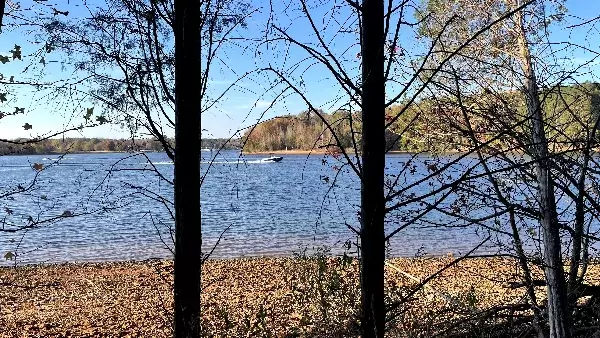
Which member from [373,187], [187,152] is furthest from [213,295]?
[373,187]

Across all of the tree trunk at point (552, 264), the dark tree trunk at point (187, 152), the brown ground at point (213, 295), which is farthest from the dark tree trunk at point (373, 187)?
the brown ground at point (213, 295)

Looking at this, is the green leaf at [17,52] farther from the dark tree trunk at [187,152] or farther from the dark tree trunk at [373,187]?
the dark tree trunk at [373,187]

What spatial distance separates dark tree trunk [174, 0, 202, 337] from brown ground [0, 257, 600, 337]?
122 centimetres

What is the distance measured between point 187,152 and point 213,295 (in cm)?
733

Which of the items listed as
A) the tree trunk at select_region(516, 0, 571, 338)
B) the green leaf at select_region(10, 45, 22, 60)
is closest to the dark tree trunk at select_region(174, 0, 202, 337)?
the green leaf at select_region(10, 45, 22, 60)

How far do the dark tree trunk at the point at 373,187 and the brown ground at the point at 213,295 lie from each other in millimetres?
2617

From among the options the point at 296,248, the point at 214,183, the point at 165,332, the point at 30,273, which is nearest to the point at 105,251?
the point at 30,273

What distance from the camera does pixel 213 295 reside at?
1090cm

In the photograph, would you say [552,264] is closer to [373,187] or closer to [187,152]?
[373,187]

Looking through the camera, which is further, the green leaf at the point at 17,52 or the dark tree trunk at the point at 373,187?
the green leaf at the point at 17,52

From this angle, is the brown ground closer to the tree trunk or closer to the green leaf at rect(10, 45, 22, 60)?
the tree trunk

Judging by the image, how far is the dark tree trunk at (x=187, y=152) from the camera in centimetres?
412

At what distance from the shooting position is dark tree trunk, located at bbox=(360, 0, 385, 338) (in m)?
1.99

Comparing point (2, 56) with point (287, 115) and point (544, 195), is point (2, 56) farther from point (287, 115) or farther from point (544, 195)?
point (544, 195)
